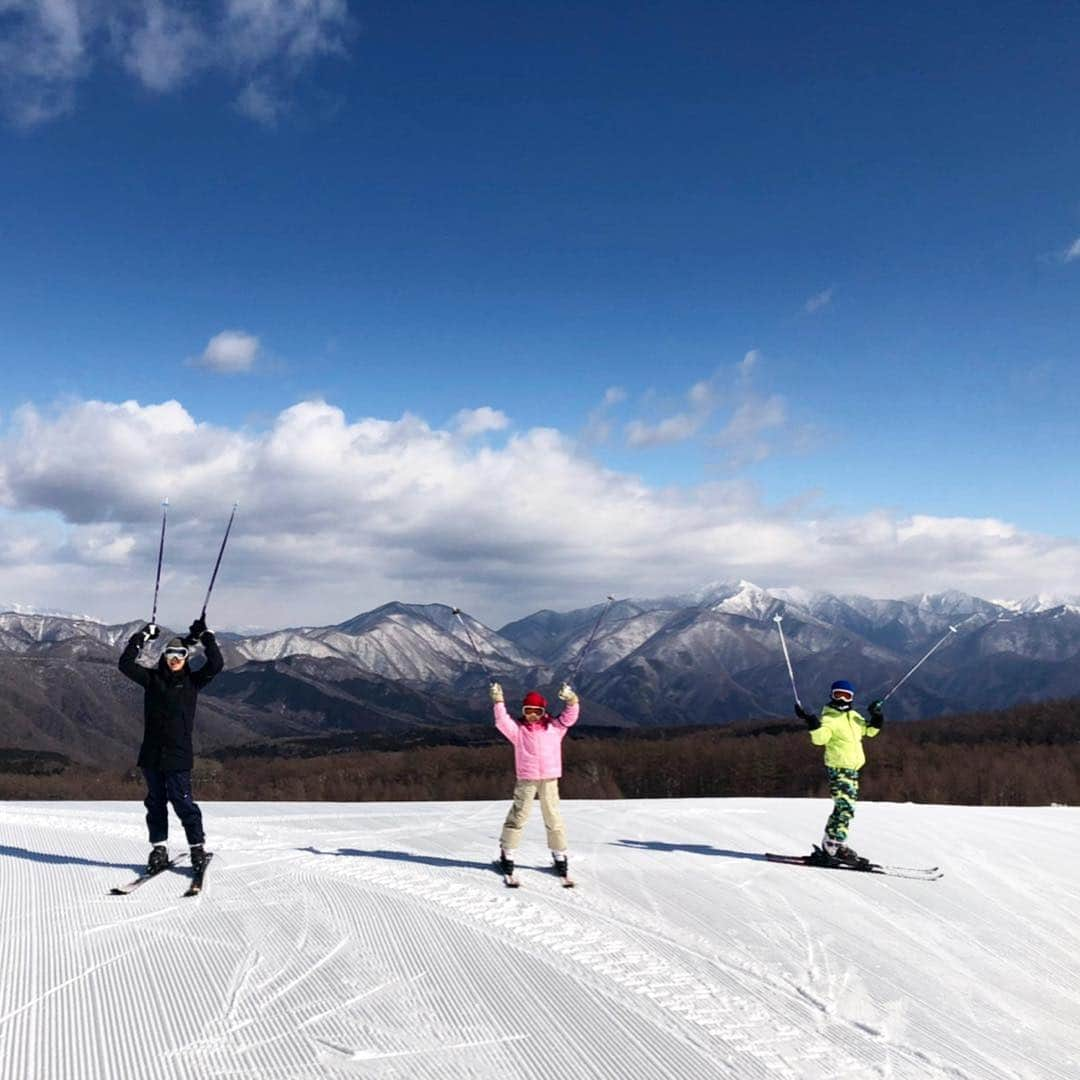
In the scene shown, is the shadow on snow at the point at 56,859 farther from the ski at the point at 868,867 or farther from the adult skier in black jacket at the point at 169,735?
the ski at the point at 868,867

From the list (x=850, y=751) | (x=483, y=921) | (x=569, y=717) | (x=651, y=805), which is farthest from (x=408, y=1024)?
(x=651, y=805)

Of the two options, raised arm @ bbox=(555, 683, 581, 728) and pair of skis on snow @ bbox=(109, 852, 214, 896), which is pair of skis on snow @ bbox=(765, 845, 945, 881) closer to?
raised arm @ bbox=(555, 683, 581, 728)

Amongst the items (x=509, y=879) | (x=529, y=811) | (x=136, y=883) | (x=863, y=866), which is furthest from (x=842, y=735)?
(x=136, y=883)

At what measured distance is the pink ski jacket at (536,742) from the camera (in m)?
11.1

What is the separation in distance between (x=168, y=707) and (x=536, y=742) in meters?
4.71

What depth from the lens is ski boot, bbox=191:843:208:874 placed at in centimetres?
1030

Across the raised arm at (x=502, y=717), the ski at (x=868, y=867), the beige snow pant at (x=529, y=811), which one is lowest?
the ski at (x=868, y=867)

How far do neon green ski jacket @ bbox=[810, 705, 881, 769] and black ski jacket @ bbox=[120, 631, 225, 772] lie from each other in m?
8.74

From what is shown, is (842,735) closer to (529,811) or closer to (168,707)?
(529,811)

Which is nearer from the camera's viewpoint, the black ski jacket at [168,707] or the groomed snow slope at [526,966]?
the groomed snow slope at [526,966]

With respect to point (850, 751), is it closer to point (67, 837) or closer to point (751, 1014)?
point (751, 1014)

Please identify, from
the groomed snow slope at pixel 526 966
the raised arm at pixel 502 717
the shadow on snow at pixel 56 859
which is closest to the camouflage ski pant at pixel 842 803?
the groomed snow slope at pixel 526 966

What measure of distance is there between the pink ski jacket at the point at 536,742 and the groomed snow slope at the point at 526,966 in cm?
137

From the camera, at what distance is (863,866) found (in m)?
12.3
